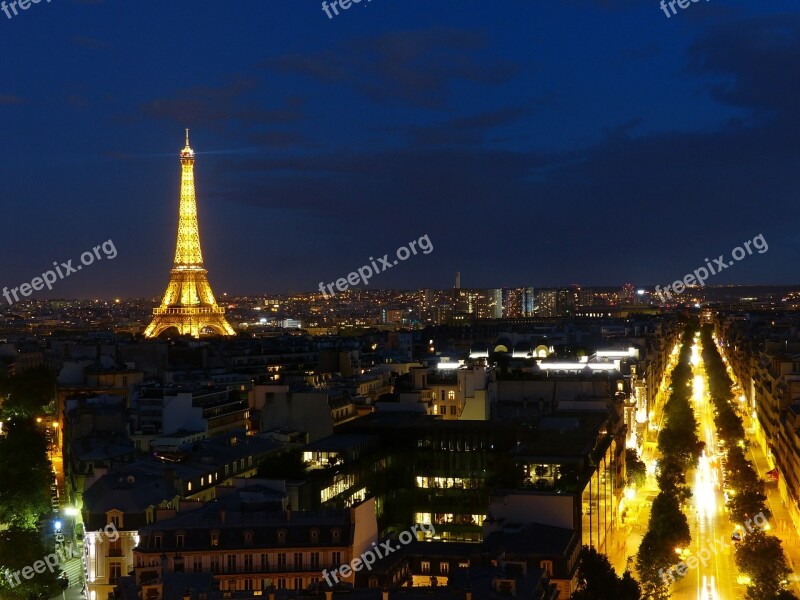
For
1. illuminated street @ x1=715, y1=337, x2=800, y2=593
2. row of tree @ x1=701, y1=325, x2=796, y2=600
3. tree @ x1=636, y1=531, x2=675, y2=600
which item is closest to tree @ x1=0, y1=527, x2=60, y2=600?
tree @ x1=636, y1=531, x2=675, y2=600

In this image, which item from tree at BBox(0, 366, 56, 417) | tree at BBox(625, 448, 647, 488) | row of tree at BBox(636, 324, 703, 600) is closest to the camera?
row of tree at BBox(636, 324, 703, 600)

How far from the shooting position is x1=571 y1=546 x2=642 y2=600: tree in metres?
36.8

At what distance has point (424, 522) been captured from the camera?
51312 millimetres

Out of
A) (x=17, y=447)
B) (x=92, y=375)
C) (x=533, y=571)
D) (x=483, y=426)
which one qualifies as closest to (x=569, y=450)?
(x=483, y=426)

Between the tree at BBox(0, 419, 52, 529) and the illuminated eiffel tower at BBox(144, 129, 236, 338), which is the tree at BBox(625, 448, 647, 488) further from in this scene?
the illuminated eiffel tower at BBox(144, 129, 236, 338)

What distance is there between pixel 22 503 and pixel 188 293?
92877mm

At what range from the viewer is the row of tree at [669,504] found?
143ft

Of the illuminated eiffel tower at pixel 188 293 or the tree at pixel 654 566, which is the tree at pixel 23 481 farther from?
the illuminated eiffel tower at pixel 188 293

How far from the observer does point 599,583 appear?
37.1 metres

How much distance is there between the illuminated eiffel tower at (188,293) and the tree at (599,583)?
106 metres

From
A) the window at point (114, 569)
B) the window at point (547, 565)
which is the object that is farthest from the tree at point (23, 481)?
the window at point (547, 565)

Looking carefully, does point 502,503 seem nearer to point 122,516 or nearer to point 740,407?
point 122,516

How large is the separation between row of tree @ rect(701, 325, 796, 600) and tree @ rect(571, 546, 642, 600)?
15.6 ft

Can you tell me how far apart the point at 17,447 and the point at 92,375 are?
23730 millimetres
